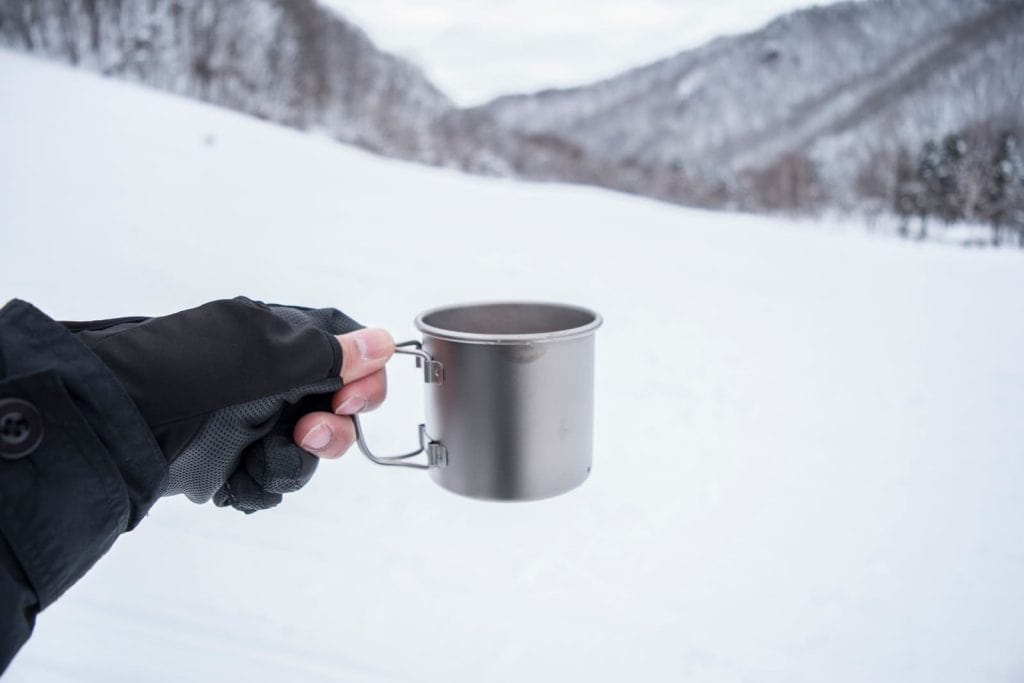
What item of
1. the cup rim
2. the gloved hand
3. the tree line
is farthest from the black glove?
the tree line

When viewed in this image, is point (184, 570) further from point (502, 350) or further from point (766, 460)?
point (766, 460)

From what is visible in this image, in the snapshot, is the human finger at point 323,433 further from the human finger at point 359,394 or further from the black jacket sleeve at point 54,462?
the black jacket sleeve at point 54,462

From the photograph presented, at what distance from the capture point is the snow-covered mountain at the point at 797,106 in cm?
151

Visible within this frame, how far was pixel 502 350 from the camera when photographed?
681mm

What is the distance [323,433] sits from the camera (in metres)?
0.81

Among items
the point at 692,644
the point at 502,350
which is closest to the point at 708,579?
the point at 692,644

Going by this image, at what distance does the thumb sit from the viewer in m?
0.76

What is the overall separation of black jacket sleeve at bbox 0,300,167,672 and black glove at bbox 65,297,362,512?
42mm

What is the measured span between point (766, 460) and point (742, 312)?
2.27ft

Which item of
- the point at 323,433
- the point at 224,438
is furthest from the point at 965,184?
the point at 224,438

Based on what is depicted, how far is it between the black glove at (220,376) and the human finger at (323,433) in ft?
0.06

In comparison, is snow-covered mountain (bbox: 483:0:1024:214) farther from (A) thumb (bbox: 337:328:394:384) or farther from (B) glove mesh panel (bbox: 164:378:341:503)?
(B) glove mesh panel (bbox: 164:378:341:503)

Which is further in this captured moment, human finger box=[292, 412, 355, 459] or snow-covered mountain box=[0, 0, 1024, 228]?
snow-covered mountain box=[0, 0, 1024, 228]

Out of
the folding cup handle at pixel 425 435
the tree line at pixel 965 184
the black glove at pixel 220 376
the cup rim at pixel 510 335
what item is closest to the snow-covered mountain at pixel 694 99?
the tree line at pixel 965 184
